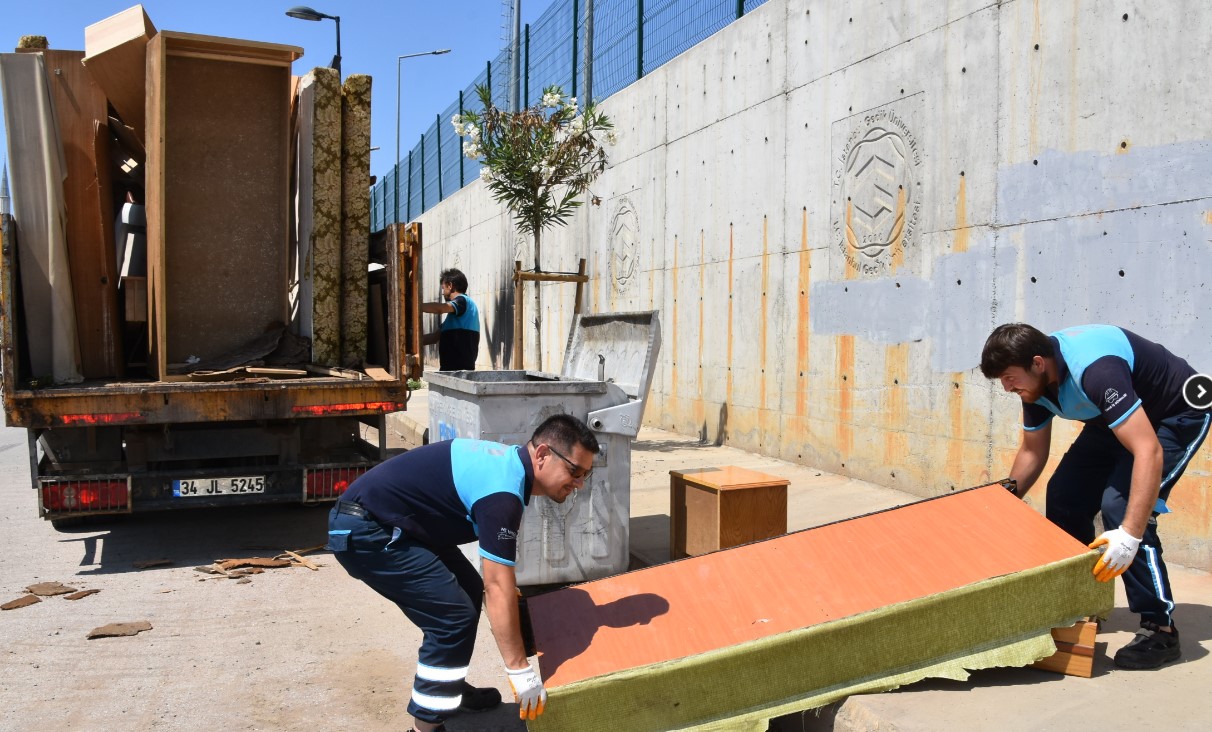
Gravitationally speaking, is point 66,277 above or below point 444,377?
above

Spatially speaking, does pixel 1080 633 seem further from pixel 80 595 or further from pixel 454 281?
pixel 454 281

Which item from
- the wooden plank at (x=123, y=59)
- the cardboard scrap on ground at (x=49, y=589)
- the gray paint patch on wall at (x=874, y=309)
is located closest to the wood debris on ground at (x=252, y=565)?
the cardboard scrap on ground at (x=49, y=589)

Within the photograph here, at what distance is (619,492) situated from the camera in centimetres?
493

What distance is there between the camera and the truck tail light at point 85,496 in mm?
5570

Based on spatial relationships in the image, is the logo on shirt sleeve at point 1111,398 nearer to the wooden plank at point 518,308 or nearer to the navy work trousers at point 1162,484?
the navy work trousers at point 1162,484

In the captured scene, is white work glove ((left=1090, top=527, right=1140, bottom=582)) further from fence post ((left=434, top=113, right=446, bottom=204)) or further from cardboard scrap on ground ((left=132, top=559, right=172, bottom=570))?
fence post ((left=434, top=113, right=446, bottom=204))

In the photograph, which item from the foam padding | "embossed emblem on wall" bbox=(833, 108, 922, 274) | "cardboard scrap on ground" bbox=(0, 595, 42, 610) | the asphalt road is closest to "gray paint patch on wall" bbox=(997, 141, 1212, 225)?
"embossed emblem on wall" bbox=(833, 108, 922, 274)

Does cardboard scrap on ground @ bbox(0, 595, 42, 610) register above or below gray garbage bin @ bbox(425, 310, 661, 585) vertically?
below

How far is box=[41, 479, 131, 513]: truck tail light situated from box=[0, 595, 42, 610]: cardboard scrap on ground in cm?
61

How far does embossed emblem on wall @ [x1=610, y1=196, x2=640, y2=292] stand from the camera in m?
10.9

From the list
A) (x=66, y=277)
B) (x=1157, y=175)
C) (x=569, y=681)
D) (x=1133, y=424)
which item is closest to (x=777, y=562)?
(x=569, y=681)

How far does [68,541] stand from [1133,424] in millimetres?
6470

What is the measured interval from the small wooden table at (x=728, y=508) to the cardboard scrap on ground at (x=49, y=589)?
341 cm

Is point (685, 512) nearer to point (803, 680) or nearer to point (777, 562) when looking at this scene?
point (777, 562)
